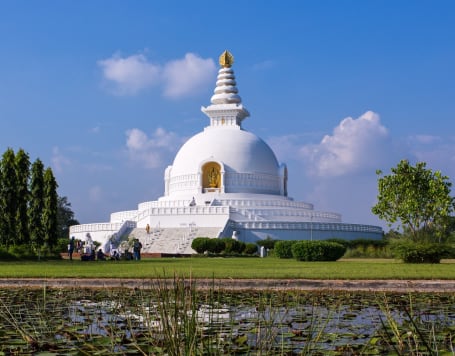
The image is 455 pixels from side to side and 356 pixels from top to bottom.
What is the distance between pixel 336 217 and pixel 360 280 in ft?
130

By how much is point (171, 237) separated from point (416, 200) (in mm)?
18881

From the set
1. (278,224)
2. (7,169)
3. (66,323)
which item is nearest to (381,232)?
(278,224)

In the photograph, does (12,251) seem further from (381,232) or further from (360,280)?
(381,232)

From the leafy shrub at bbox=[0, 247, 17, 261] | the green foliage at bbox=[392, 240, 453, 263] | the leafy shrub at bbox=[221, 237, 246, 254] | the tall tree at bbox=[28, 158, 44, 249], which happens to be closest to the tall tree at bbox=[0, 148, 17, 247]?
the tall tree at bbox=[28, 158, 44, 249]

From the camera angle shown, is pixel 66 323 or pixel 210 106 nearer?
pixel 66 323

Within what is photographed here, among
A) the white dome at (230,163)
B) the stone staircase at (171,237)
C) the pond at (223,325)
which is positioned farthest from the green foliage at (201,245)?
the pond at (223,325)

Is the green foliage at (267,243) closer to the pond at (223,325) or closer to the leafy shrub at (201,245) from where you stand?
the leafy shrub at (201,245)

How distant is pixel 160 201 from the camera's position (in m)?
54.9

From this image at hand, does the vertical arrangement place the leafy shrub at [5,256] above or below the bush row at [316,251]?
below

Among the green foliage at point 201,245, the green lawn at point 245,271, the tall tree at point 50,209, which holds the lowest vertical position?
the green lawn at point 245,271

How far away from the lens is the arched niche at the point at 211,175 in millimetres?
55906

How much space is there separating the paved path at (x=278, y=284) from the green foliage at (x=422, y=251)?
1068cm

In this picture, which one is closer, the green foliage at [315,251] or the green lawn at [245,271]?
the green lawn at [245,271]

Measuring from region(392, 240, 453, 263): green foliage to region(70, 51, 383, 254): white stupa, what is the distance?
18.0 metres
